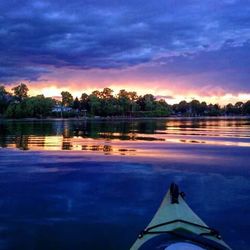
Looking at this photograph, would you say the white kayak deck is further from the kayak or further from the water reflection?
the water reflection

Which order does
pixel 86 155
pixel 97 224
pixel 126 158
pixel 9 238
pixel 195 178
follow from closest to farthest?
pixel 9 238 < pixel 97 224 < pixel 195 178 < pixel 126 158 < pixel 86 155

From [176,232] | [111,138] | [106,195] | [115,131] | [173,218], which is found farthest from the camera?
[115,131]

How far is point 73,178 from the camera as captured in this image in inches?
832

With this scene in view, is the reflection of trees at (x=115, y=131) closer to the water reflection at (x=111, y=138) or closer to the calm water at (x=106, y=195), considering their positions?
the water reflection at (x=111, y=138)

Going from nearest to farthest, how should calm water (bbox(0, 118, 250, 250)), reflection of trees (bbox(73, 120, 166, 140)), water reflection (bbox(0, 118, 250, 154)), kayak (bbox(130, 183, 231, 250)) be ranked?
1. kayak (bbox(130, 183, 231, 250))
2. calm water (bbox(0, 118, 250, 250))
3. water reflection (bbox(0, 118, 250, 154))
4. reflection of trees (bbox(73, 120, 166, 140))

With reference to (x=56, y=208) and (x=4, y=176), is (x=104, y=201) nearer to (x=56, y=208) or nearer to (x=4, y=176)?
(x=56, y=208)

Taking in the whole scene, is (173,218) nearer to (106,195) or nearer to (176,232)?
(176,232)

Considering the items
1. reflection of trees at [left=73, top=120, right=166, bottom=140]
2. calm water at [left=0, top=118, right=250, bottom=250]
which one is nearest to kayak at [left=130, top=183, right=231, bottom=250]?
calm water at [left=0, top=118, right=250, bottom=250]

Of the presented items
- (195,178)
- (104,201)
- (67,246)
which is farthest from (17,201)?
(195,178)

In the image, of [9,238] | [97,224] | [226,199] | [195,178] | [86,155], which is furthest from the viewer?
[86,155]

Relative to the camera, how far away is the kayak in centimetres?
803

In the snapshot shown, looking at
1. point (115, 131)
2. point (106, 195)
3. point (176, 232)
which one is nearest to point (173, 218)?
point (176, 232)

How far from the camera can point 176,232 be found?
8609mm

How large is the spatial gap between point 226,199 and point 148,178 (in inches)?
210
